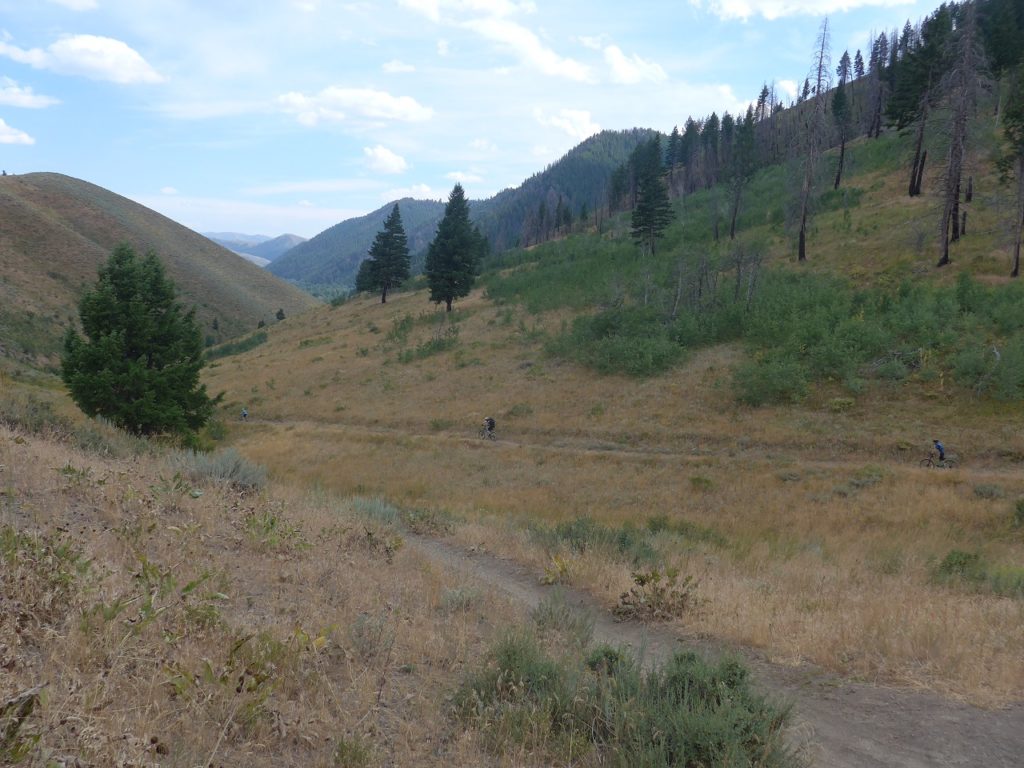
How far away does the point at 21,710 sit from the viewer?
8.52ft

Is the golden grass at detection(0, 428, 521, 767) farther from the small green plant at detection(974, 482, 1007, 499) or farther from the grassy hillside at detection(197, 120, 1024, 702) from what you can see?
the small green plant at detection(974, 482, 1007, 499)

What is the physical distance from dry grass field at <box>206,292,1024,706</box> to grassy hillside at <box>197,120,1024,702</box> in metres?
0.07

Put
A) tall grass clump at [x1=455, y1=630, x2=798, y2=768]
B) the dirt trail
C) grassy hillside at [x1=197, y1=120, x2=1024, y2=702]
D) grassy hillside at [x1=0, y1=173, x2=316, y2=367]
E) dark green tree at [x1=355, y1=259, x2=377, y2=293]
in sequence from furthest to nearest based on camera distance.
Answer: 1. dark green tree at [x1=355, y1=259, x2=377, y2=293]
2. grassy hillside at [x1=0, y1=173, x2=316, y2=367]
3. grassy hillside at [x1=197, y1=120, x2=1024, y2=702]
4. the dirt trail
5. tall grass clump at [x1=455, y1=630, x2=798, y2=768]

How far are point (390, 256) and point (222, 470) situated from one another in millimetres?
56737

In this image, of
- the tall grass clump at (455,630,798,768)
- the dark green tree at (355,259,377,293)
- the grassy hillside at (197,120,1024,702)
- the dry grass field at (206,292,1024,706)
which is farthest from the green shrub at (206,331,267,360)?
the tall grass clump at (455,630,798,768)

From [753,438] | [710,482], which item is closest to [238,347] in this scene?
[753,438]

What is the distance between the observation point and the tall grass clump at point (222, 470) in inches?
387

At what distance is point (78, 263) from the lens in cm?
8569

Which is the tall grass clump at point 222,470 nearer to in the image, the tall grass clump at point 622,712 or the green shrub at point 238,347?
the tall grass clump at point 622,712

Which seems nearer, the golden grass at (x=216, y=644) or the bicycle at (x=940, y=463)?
the golden grass at (x=216, y=644)

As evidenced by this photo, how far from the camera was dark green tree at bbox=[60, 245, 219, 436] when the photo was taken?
19547 mm

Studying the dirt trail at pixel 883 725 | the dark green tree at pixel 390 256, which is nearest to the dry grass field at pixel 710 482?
the dirt trail at pixel 883 725

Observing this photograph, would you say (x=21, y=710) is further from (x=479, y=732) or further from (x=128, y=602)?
(x=479, y=732)

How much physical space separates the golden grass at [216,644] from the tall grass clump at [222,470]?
2751mm
